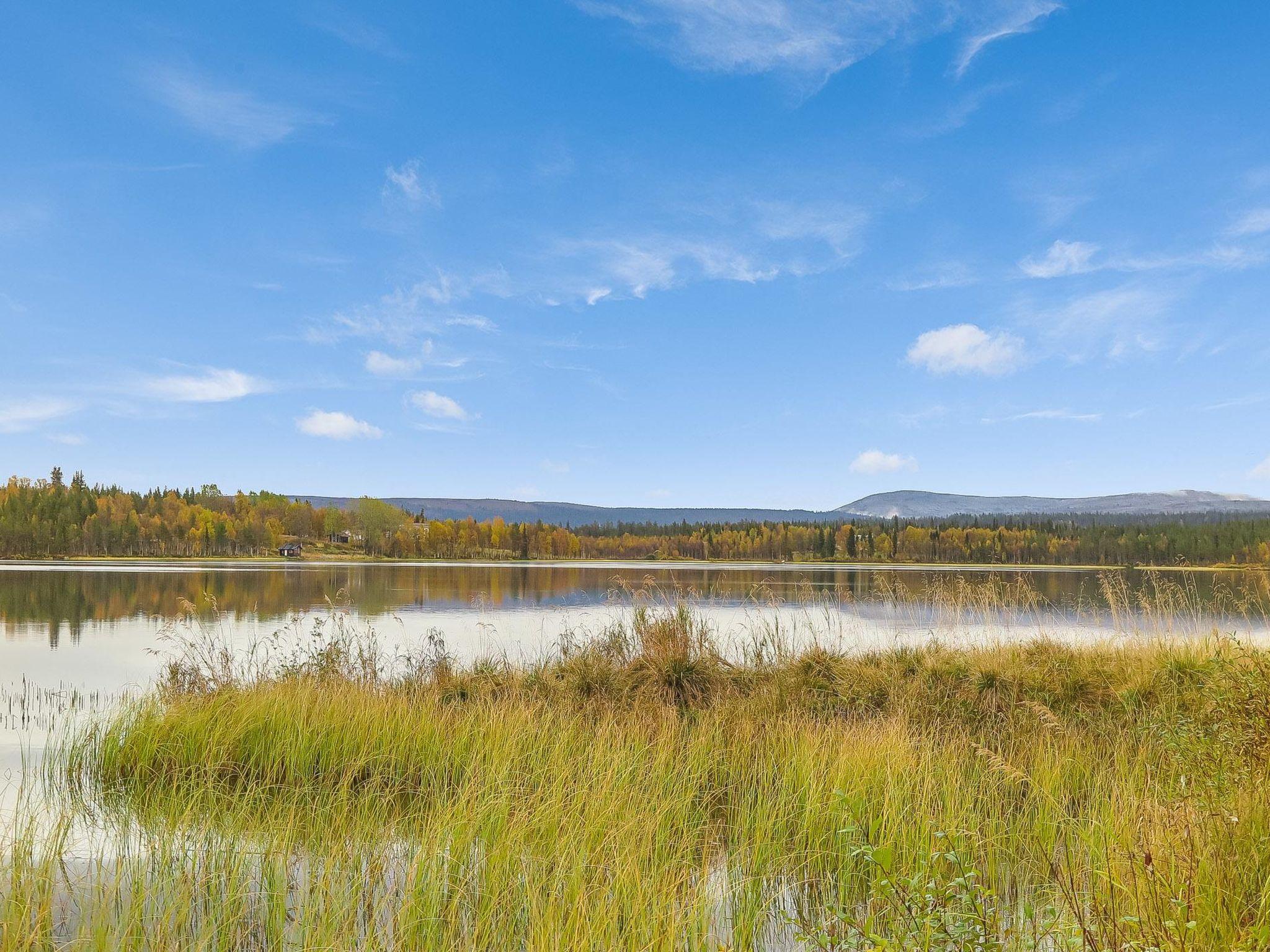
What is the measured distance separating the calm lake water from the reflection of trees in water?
17 centimetres

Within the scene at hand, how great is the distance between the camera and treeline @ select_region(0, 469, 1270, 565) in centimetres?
10888

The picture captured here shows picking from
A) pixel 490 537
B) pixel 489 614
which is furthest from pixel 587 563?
pixel 489 614

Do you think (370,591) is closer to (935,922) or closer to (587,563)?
(935,922)

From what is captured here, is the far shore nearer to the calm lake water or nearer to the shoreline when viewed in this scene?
the shoreline

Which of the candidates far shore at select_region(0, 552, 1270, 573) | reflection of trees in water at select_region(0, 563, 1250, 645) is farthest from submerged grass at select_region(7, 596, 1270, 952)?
far shore at select_region(0, 552, 1270, 573)

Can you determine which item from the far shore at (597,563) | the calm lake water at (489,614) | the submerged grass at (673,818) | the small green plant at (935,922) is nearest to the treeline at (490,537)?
the far shore at (597,563)

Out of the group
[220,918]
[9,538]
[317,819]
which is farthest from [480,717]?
[9,538]

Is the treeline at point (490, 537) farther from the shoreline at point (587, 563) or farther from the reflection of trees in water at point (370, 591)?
the reflection of trees in water at point (370, 591)

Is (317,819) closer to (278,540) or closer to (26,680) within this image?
(26,680)

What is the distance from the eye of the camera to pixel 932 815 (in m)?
5.21

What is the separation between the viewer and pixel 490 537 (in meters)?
154

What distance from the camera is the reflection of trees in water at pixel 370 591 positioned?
70.8 feet

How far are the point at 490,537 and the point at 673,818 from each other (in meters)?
152

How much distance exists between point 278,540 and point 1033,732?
144622 mm
